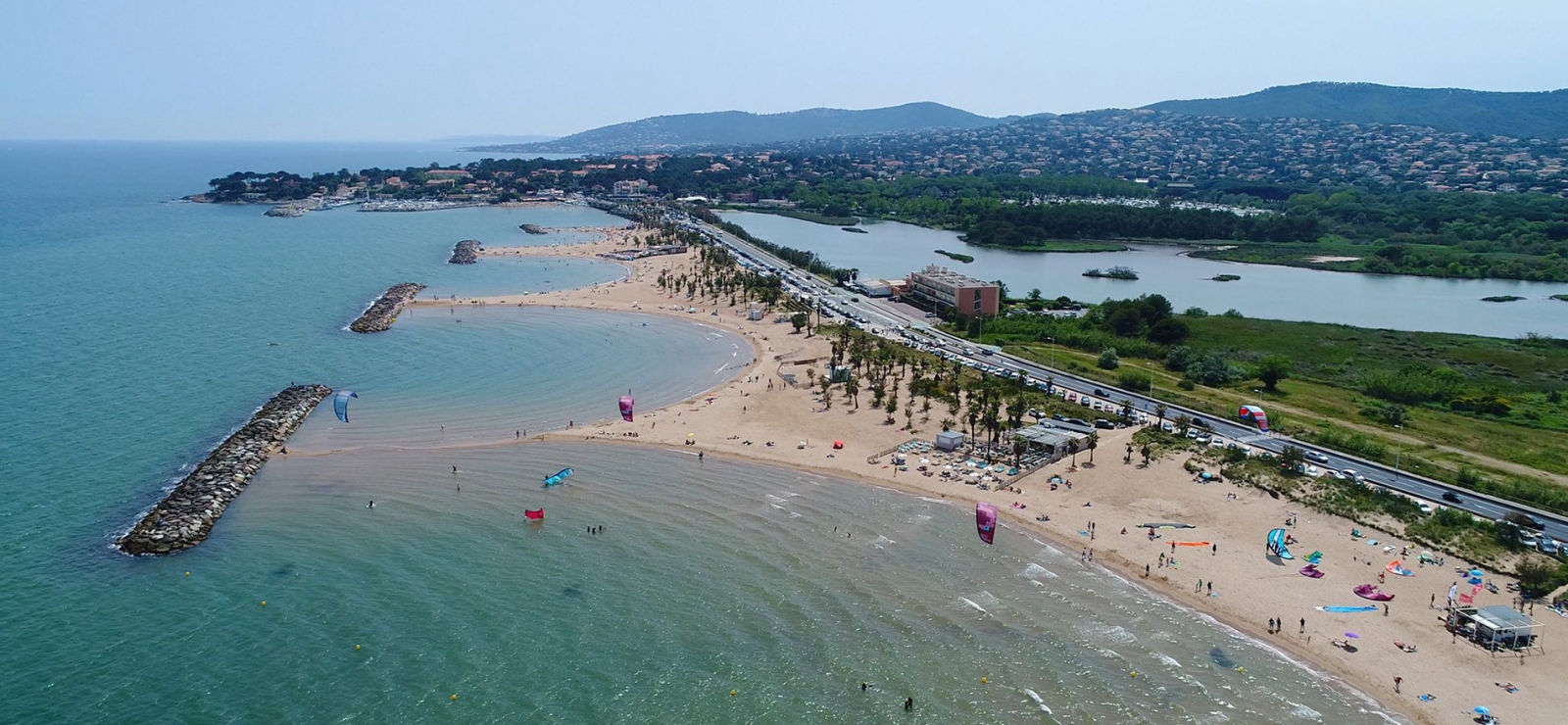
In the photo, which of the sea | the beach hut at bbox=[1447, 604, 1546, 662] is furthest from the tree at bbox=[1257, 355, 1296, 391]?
the sea

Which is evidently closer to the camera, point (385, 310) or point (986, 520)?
point (986, 520)

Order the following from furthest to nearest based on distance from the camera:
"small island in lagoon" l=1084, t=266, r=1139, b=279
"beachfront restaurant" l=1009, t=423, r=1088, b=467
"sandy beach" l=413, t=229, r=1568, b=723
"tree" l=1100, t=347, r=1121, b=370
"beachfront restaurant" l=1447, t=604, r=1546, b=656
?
"small island in lagoon" l=1084, t=266, r=1139, b=279
"tree" l=1100, t=347, r=1121, b=370
"beachfront restaurant" l=1009, t=423, r=1088, b=467
"beachfront restaurant" l=1447, t=604, r=1546, b=656
"sandy beach" l=413, t=229, r=1568, b=723

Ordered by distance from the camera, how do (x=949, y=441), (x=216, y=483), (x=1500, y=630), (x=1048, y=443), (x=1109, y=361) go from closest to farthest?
(x=1500, y=630) < (x=216, y=483) < (x=1048, y=443) < (x=949, y=441) < (x=1109, y=361)

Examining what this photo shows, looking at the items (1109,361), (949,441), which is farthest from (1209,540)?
(1109,361)

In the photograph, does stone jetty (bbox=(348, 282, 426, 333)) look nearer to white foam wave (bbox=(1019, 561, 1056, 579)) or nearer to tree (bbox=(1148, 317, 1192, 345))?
white foam wave (bbox=(1019, 561, 1056, 579))

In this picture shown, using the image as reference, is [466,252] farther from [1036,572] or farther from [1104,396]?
[1036,572]

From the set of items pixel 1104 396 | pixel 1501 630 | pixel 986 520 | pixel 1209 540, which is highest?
pixel 986 520
